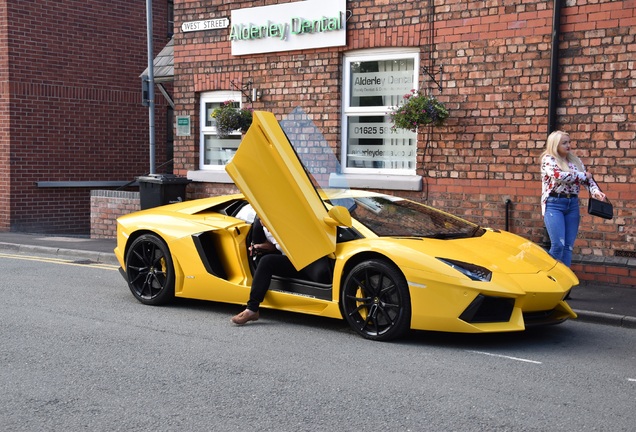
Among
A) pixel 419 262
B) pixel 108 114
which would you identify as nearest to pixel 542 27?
pixel 419 262

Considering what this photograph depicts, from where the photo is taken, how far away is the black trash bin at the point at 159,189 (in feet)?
43.8

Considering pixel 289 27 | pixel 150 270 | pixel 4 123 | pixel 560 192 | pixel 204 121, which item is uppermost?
pixel 289 27

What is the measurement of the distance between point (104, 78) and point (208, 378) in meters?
13.8

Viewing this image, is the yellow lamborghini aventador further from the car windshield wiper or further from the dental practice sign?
the dental practice sign

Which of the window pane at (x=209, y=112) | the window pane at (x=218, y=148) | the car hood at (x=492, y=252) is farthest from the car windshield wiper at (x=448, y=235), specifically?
the window pane at (x=209, y=112)

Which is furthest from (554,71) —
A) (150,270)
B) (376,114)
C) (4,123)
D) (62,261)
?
(4,123)

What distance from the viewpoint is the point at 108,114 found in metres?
18.1

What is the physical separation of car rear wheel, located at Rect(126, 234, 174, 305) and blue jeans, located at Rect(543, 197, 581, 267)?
3.93m

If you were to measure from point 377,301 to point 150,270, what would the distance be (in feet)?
9.01

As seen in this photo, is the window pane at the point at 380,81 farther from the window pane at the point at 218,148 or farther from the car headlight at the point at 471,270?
the car headlight at the point at 471,270

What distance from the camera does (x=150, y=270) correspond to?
8.23 m

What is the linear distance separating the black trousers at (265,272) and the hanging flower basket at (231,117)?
6.13m

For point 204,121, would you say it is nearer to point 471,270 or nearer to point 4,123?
A: point 4,123

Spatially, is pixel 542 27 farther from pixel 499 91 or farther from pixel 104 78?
pixel 104 78
